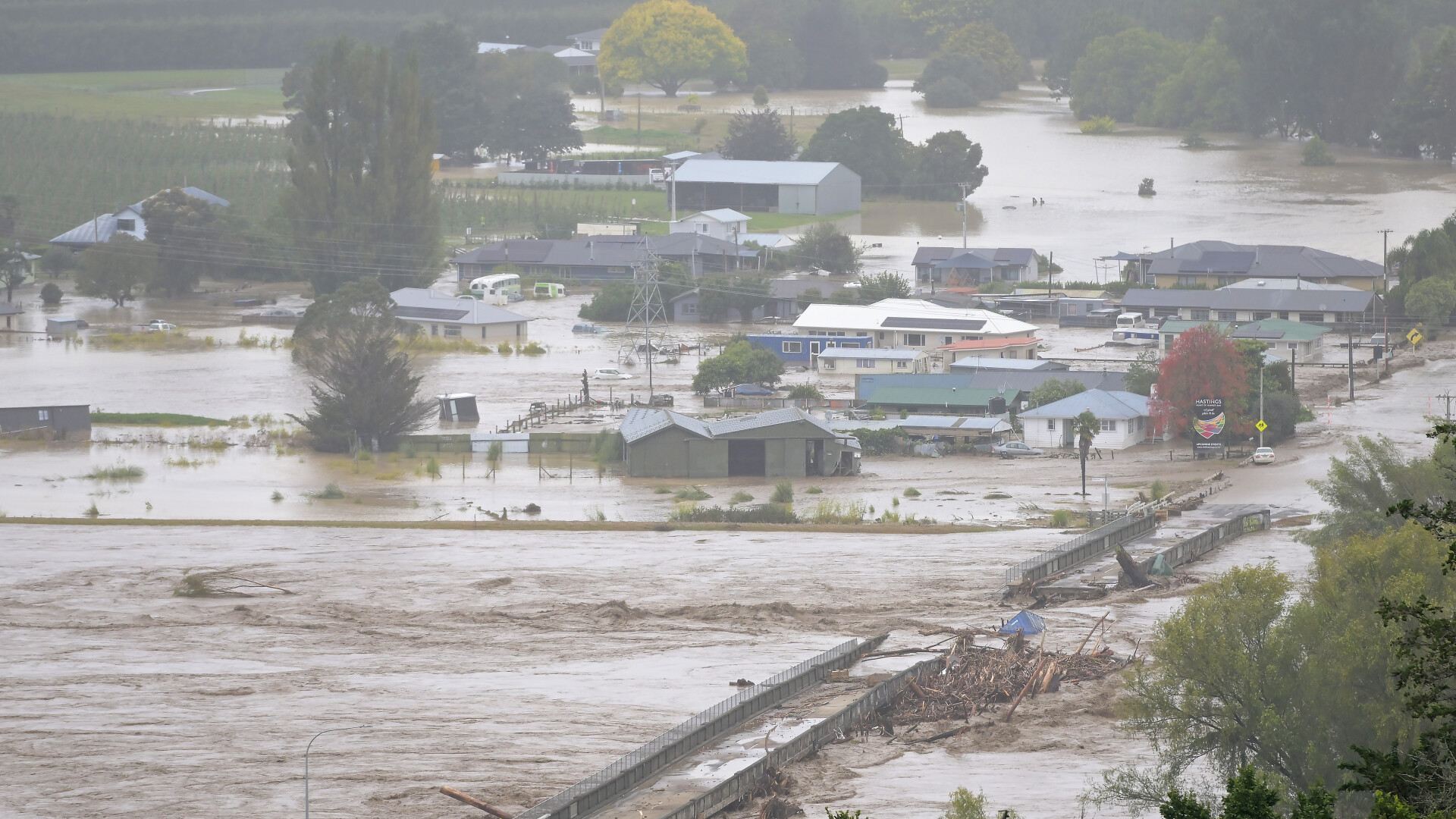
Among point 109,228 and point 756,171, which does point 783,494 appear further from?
point 756,171

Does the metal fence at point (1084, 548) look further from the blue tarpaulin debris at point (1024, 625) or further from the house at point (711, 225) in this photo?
the house at point (711, 225)

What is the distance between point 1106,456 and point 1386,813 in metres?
32.8

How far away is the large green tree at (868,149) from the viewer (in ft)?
291

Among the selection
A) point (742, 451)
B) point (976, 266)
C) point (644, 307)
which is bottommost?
point (742, 451)

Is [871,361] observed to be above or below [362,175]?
below

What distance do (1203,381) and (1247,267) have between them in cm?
2446

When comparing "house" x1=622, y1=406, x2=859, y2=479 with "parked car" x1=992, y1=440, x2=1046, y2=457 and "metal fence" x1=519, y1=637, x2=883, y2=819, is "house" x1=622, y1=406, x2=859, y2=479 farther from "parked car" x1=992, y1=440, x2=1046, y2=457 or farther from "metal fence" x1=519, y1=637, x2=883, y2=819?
"metal fence" x1=519, y1=637, x2=883, y2=819

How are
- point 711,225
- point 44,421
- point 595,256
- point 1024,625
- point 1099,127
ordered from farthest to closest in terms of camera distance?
point 1099,127 < point 711,225 < point 595,256 < point 44,421 < point 1024,625

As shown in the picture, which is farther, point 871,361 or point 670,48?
point 670,48

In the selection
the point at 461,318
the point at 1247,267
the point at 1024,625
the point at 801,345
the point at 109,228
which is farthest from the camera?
the point at 109,228

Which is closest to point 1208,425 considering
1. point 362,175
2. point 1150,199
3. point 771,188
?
point 362,175

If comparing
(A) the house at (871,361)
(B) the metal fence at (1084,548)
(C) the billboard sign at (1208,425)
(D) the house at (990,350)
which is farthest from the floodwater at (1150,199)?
(B) the metal fence at (1084,548)

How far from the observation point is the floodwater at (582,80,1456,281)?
2958 inches

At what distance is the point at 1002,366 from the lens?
48438mm
